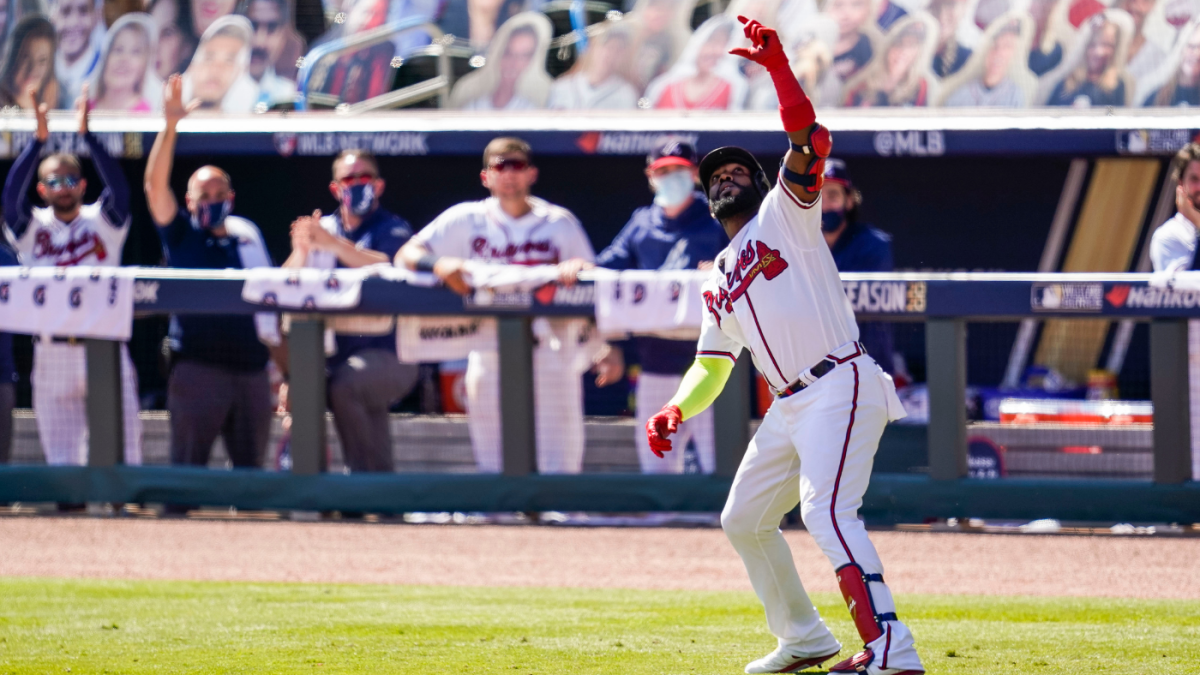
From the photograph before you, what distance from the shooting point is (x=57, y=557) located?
24.2 ft

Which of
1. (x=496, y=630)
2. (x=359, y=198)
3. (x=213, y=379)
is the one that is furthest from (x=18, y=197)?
(x=496, y=630)

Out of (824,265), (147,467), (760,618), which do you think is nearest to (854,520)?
(824,265)

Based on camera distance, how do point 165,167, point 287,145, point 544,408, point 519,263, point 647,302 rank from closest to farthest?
point 647,302 < point 544,408 < point 519,263 < point 165,167 < point 287,145

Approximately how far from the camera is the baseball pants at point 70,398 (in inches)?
326

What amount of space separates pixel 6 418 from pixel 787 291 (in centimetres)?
564

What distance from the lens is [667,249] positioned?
7879 mm

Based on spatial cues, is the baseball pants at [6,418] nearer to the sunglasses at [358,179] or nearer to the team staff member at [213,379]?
the team staff member at [213,379]

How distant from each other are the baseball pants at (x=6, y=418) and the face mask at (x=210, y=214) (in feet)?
4.41

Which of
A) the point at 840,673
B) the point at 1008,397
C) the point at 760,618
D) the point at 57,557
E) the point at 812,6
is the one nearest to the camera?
the point at 840,673

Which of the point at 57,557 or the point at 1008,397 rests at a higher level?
the point at 1008,397

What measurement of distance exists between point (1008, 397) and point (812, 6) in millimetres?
3291

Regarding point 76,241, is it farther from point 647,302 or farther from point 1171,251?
point 1171,251

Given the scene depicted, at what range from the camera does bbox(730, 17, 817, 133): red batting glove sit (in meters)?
3.94

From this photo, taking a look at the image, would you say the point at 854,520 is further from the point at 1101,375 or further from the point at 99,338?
the point at 99,338
